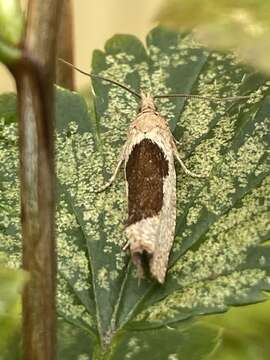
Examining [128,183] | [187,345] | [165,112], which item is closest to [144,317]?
[187,345]

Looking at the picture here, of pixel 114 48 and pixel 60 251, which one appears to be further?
pixel 114 48

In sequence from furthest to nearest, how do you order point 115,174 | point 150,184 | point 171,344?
1. point 150,184
2. point 115,174
3. point 171,344

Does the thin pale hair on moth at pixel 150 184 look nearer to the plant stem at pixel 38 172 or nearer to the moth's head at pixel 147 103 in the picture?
the moth's head at pixel 147 103

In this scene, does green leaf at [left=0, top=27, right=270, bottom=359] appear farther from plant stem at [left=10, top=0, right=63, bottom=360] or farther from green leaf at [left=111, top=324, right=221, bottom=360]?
plant stem at [left=10, top=0, right=63, bottom=360]

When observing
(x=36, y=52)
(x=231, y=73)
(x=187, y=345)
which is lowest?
(x=187, y=345)

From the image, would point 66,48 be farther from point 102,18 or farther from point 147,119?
point 102,18

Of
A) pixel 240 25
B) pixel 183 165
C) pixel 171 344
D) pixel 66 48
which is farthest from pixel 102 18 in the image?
pixel 240 25

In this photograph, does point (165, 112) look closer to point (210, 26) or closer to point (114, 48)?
point (114, 48)
